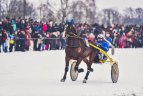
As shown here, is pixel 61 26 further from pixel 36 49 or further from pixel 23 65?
pixel 23 65

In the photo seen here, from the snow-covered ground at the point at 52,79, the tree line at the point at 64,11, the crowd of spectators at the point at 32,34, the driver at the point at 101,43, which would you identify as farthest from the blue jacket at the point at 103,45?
the tree line at the point at 64,11

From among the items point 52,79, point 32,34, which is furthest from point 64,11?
point 52,79

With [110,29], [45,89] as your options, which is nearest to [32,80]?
[45,89]

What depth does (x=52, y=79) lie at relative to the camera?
19375 millimetres

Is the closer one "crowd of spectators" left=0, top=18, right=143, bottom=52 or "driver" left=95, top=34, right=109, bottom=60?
"driver" left=95, top=34, right=109, bottom=60

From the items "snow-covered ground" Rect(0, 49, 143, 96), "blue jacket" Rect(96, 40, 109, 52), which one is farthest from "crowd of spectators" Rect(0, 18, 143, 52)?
"blue jacket" Rect(96, 40, 109, 52)

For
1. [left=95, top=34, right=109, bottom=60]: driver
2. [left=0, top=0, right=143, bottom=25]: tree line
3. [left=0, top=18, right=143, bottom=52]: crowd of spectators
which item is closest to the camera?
[left=95, top=34, right=109, bottom=60]: driver

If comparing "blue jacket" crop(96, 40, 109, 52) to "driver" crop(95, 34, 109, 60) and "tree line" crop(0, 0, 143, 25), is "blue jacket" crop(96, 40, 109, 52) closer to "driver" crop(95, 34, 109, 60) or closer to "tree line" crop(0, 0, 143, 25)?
"driver" crop(95, 34, 109, 60)

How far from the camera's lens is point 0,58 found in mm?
26734

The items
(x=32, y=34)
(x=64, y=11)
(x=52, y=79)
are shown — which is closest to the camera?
(x=52, y=79)

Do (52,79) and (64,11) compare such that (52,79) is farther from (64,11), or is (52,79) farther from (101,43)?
(64,11)

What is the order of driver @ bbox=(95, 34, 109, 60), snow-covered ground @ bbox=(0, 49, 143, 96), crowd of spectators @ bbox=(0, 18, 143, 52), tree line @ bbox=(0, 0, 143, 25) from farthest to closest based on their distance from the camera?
1. tree line @ bbox=(0, 0, 143, 25)
2. crowd of spectators @ bbox=(0, 18, 143, 52)
3. driver @ bbox=(95, 34, 109, 60)
4. snow-covered ground @ bbox=(0, 49, 143, 96)

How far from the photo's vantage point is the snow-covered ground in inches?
595

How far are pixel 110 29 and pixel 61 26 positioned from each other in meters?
7.44
